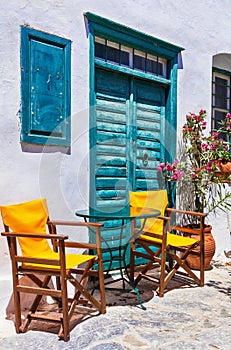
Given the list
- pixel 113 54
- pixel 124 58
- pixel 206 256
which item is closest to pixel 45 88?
pixel 113 54

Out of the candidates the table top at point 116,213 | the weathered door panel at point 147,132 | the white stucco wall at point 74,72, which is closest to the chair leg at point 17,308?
the white stucco wall at point 74,72

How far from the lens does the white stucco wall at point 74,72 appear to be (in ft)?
11.0

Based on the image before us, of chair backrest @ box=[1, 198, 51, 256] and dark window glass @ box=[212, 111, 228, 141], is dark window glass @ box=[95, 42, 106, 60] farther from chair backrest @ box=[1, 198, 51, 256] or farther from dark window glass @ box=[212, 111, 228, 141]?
A: dark window glass @ box=[212, 111, 228, 141]

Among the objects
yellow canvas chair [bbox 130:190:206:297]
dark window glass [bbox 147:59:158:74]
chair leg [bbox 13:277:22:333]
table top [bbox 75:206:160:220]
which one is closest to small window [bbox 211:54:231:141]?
dark window glass [bbox 147:59:158:74]

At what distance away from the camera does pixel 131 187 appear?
4727 millimetres

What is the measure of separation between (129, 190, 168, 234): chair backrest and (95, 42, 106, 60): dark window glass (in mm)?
1593

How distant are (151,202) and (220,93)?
9.73ft

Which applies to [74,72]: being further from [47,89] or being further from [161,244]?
[161,244]

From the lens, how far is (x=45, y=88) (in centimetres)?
361

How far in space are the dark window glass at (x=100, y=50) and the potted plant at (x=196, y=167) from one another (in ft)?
4.87

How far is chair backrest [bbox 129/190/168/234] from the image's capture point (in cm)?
417

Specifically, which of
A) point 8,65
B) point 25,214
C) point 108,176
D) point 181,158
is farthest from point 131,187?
point 8,65

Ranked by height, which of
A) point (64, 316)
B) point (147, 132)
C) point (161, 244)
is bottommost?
point (64, 316)

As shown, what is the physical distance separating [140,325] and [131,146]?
2216 millimetres
